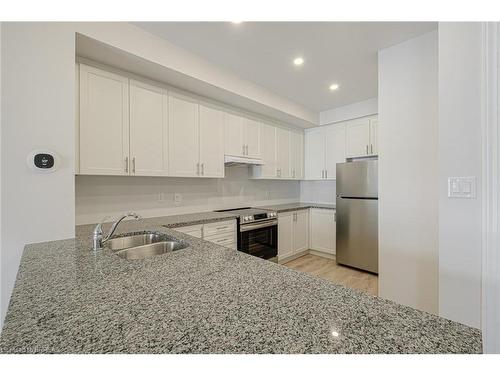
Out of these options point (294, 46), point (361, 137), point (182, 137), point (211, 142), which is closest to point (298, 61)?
point (294, 46)

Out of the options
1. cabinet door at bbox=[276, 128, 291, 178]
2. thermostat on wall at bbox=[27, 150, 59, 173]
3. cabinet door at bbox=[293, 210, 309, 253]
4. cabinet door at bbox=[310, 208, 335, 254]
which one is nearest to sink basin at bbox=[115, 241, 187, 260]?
thermostat on wall at bbox=[27, 150, 59, 173]

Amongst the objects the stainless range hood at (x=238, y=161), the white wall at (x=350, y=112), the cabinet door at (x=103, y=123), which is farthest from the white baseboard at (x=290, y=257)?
the cabinet door at (x=103, y=123)

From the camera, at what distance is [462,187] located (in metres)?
1.30

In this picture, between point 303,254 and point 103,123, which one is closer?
point 103,123

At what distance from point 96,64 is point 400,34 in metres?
2.60

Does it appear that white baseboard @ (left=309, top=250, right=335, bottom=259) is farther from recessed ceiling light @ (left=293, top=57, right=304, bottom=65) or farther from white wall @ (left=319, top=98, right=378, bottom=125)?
recessed ceiling light @ (left=293, top=57, right=304, bottom=65)

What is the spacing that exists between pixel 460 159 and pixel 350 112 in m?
2.54

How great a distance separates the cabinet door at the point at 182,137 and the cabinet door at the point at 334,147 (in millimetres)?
2324

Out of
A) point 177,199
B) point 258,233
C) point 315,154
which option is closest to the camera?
point 177,199

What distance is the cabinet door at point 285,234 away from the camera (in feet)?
11.1

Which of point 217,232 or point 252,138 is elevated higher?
point 252,138

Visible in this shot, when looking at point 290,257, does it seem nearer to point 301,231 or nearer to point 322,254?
point 301,231

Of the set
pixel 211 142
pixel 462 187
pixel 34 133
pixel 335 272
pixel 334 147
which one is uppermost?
pixel 334 147
